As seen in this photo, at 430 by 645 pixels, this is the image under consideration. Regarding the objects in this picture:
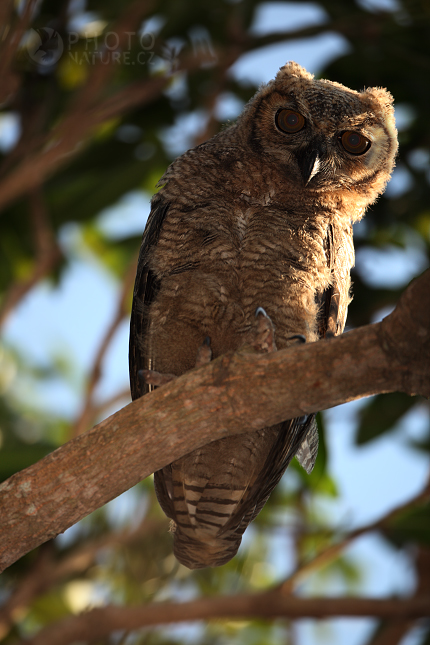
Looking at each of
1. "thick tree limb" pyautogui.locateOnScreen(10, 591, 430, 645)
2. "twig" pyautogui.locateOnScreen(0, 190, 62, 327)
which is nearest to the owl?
"thick tree limb" pyautogui.locateOnScreen(10, 591, 430, 645)

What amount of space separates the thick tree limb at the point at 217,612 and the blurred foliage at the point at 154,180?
1.26 feet

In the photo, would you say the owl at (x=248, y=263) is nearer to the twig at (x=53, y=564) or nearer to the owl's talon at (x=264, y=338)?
the owl's talon at (x=264, y=338)

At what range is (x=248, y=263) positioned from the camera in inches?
99.4

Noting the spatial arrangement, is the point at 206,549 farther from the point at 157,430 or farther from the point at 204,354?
the point at 157,430

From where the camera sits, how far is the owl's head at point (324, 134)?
2852 mm

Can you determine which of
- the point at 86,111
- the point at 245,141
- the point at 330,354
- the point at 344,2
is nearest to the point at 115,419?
the point at 330,354

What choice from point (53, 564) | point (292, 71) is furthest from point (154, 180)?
point (53, 564)

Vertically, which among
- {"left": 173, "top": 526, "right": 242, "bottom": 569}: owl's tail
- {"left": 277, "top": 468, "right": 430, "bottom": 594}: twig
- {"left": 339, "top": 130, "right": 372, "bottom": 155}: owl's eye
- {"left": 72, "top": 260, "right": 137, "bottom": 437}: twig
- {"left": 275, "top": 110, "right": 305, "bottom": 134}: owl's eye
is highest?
{"left": 275, "top": 110, "right": 305, "bottom": 134}: owl's eye

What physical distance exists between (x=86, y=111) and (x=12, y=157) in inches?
26.2

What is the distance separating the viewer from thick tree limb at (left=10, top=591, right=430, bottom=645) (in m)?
3.41

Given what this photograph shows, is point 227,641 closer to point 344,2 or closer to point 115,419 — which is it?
point 115,419

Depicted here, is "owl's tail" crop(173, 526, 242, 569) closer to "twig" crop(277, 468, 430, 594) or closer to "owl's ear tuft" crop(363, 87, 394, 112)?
"twig" crop(277, 468, 430, 594)

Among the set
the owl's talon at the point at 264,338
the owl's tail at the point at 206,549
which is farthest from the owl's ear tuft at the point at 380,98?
the owl's tail at the point at 206,549

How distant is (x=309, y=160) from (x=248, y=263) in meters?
0.60
